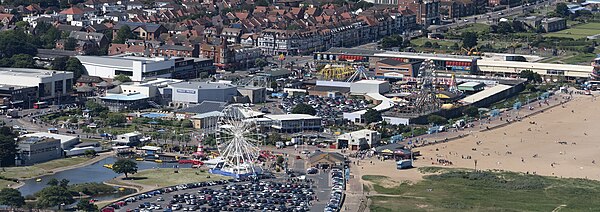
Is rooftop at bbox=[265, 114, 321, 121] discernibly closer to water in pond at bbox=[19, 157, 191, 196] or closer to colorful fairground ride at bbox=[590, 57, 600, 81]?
water in pond at bbox=[19, 157, 191, 196]

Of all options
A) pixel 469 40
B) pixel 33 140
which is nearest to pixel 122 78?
pixel 33 140

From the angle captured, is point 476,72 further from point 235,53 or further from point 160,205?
point 160,205

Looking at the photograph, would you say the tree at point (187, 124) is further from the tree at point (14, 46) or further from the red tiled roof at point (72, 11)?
the red tiled roof at point (72, 11)

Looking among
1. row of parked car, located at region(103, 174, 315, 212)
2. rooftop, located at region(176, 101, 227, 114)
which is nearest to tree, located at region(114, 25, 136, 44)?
rooftop, located at region(176, 101, 227, 114)

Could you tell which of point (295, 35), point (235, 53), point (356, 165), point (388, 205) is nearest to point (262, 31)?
point (295, 35)

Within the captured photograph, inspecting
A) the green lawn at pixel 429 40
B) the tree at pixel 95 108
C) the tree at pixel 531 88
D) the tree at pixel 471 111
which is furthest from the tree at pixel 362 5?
the tree at pixel 95 108
